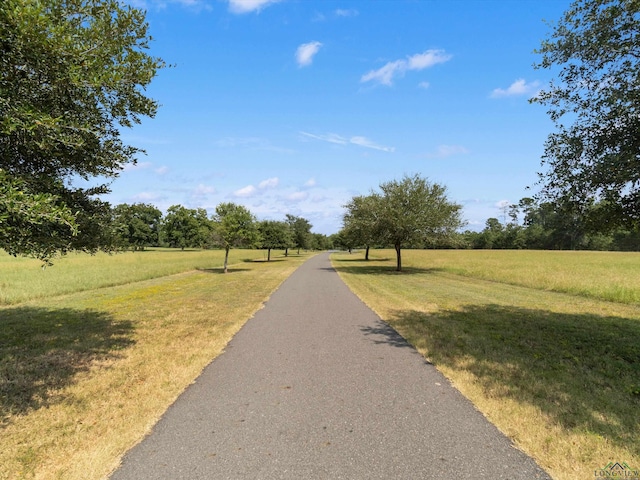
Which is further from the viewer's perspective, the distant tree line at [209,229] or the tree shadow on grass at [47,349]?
the distant tree line at [209,229]

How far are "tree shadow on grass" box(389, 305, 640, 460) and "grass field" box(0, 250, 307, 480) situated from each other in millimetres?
4613

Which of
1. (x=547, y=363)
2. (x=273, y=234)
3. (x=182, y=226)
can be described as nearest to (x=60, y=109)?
(x=547, y=363)

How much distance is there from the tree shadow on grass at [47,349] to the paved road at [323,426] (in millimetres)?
2160

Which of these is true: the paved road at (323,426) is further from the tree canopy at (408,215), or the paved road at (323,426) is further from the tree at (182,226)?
the tree at (182,226)

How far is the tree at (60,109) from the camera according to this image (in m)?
3.89

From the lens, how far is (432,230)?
91.7 ft

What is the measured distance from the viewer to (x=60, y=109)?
198 inches

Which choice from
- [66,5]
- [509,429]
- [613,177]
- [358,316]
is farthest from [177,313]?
[613,177]

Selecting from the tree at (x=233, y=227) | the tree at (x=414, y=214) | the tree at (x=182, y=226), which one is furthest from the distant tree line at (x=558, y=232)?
the tree at (x=182, y=226)

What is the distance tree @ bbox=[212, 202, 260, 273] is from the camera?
30664 millimetres

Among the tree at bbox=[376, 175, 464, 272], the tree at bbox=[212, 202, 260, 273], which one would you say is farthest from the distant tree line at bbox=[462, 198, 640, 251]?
the tree at bbox=[212, 202, 260, 273]

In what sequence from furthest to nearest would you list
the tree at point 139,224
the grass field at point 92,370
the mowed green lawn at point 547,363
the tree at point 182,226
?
the tree at point 182,226
the tree at point 139,224
the mowed green lawn at point 547,363
the grass field at point 92,370

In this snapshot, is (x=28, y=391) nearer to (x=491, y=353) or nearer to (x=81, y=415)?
(x=81, y=415)

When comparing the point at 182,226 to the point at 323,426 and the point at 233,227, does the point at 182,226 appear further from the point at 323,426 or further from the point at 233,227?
the point at 323,426
